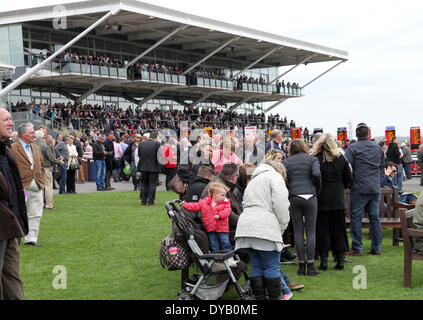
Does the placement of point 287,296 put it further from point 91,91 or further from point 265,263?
point 91,91

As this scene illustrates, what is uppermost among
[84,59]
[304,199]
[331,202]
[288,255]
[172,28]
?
[172,28]

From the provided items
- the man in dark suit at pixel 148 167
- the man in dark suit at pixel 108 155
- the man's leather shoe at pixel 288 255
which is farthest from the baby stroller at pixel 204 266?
the man in dark suit at pixel 108 155

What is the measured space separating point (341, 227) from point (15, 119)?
21.8 metres

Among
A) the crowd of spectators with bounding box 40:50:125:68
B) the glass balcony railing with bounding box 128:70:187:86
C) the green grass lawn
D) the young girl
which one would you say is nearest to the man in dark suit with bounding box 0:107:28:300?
the green grass lawn

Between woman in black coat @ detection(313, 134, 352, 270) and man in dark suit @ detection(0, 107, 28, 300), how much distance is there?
399 centimetres

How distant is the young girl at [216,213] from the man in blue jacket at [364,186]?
263 centimetres

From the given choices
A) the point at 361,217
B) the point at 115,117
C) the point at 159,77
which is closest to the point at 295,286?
the point at 361,217

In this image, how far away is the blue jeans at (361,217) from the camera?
26.8ft

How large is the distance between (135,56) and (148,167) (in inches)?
1438

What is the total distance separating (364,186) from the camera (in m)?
8.09

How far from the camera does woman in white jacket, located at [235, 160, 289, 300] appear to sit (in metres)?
5.55

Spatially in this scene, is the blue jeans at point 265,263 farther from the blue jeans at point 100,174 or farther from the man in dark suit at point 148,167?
the blue jeans at point 100,174

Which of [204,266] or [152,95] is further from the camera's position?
[152,95]
